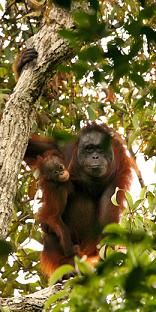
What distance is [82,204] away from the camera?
17.6 feet

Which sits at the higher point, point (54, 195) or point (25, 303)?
point (54, 195)

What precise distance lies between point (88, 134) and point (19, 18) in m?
1.16

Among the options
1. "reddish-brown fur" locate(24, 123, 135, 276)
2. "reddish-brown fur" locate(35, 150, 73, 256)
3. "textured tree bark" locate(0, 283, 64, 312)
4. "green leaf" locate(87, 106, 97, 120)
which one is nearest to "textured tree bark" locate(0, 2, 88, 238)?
"textured tree bark" locate(0, 283, 64, 312)

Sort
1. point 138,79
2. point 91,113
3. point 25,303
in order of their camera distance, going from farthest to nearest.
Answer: point 91,113 → point 25,303 → point 138,79

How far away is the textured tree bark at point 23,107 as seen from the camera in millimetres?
3357

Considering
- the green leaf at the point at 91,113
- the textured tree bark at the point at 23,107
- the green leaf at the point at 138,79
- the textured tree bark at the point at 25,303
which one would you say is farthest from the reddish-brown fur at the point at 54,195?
the green leaf at the point at 138,79

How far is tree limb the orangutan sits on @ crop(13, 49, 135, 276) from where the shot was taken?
4.94 m

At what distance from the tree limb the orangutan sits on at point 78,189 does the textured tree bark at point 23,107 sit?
1.21m

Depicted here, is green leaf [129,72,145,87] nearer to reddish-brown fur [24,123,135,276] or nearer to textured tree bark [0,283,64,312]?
textured tree bark [0,283,64,312]

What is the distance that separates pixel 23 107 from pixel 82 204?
1861 millimetres

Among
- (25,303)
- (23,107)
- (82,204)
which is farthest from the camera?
(82,204)

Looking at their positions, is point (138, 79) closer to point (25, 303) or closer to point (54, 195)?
point (25, 303)

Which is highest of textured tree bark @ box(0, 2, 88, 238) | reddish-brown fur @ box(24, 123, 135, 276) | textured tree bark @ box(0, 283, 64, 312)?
textured tree bark @ box(0, 2, 88, 238)

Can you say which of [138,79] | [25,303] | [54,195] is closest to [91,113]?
[54,195]
